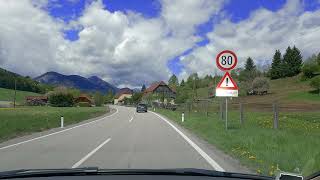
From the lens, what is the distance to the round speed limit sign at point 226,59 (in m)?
20.4

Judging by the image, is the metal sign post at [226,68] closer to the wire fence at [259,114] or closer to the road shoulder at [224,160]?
the wire fence at [259,114]

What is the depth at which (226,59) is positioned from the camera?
20.5 metres

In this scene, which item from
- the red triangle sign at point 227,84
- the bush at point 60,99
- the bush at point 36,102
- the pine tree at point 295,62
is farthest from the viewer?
the bush at point 36,102

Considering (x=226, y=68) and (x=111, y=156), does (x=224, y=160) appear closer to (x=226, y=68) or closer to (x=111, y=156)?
(x=111, y=156)

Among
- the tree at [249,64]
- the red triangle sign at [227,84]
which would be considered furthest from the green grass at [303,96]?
the red triangle sign at [227,84]

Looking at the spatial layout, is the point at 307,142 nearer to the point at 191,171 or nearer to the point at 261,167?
the point at 261,167

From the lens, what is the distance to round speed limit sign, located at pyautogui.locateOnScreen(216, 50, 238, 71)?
2041 cm

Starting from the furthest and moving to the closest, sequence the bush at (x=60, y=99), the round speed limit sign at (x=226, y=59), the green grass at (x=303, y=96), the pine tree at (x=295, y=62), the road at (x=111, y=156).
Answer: the pine tree at (x=295, y=62) → the bush at (x=60, y=99) → the green grass at (x=303, y=96) → the round speed limit sign at (x=226, y=59) → the road at (x=111, y=156)

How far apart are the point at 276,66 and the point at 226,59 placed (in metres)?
136

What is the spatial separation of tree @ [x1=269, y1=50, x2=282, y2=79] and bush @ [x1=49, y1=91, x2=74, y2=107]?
192ft

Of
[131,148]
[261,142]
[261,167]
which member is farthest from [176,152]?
[261,167]

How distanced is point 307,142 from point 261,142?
1.90 metres

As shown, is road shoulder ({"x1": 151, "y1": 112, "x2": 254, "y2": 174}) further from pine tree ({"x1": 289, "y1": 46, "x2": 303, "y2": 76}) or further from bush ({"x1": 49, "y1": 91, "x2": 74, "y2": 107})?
pine tree ({"x1": 289, "y1": 46, "x2": 303, "y2": 76})

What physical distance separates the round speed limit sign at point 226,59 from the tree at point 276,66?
13233cm
